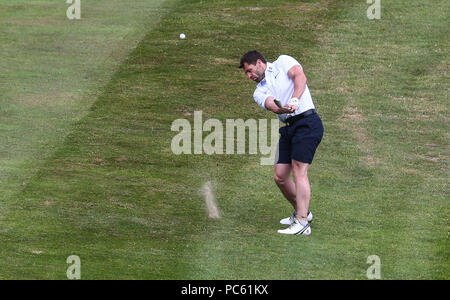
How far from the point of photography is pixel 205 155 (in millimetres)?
14562

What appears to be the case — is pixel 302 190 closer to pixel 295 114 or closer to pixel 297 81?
pixel 295 114

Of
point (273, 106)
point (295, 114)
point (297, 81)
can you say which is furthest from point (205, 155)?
point (297, 81)

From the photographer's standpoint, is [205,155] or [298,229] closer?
[298,229]

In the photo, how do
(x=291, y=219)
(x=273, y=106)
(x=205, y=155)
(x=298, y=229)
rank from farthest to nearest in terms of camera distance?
(x=205, y=155)
(x=291, y=219)
(x=298, y=229)
(x=273, y=106)

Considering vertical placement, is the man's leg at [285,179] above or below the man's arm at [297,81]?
below

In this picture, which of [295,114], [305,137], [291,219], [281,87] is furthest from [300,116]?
[291,219]

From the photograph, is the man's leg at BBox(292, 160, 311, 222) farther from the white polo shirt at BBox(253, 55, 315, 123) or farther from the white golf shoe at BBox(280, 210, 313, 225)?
the white polo shirt at BBox(253, 55, 315, 123)

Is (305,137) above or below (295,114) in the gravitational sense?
below

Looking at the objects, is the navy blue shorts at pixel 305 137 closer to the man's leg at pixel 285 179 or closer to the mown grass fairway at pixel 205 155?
the man's leg at pixel 285 179

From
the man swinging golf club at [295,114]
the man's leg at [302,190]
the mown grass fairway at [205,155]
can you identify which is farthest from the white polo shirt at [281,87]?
the mown grass fairway at [205,155]

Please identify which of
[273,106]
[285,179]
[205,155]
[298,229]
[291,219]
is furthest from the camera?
[205,155]

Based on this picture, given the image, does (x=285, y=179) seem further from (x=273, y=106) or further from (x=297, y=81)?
(x=297, y=81)

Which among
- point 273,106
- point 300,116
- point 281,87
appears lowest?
point 300,116

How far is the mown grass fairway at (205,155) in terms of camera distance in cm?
1077
